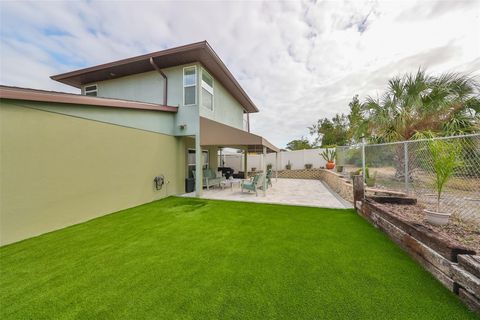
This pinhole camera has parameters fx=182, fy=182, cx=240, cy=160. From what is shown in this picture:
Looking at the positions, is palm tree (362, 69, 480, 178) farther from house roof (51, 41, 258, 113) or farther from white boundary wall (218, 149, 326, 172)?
white boundary wall (218, 149, 326, 172)

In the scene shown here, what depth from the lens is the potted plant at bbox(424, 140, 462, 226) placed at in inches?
137

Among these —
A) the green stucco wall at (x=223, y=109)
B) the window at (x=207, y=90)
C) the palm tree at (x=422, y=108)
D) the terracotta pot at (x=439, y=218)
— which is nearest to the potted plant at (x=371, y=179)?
the palm tree at (x=422, y=108)

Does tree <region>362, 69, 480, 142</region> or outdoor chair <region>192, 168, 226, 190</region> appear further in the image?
outdoor chair <region>192, 168, 226, 190</region>

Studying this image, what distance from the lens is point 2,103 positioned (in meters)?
3.72

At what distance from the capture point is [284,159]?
59.4 ft

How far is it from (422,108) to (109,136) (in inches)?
446

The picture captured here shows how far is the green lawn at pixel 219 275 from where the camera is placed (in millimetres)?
2020

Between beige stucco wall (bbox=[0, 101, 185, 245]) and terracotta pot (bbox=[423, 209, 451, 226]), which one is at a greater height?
beige stucco wall (bbox=[0, 101, 185, 245])

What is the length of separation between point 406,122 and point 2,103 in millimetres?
11980

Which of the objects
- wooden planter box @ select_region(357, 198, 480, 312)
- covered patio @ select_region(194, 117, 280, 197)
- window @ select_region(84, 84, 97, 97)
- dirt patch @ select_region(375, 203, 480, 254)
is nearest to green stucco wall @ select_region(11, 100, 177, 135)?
covered patio @ select_region(194, 117, 280, 197)

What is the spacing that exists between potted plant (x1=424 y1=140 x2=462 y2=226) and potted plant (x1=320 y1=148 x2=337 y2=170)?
10695 mm

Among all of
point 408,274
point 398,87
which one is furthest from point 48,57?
point 398,87

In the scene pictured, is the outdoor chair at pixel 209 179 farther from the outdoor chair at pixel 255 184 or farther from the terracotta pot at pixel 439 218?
the terracotta pot at pixel 439 218

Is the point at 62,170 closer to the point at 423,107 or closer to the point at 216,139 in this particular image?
the point at 216,139
